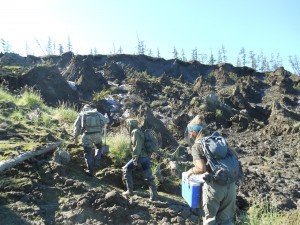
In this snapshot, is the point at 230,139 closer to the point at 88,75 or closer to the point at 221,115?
the point at 221,115

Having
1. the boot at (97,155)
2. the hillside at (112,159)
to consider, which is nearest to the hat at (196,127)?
the hillside at (112,159)

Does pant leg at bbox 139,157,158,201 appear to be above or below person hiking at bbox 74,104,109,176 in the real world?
below

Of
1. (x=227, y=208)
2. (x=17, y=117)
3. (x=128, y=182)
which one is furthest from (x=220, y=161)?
(x=17, y=117)

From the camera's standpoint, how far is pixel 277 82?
1467 inches

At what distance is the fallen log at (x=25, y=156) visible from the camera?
19.2 feet

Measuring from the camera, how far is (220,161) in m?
4.22

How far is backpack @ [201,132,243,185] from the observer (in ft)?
13.6

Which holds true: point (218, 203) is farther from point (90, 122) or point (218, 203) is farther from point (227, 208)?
point (90, 122)

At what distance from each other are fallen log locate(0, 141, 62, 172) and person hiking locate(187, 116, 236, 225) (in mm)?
2956

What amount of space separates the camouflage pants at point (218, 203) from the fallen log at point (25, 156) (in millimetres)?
3120

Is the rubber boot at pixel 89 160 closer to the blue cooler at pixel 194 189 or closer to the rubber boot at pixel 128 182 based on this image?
the rubber boot at pixel 128 182

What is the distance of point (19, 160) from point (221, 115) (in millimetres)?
18209

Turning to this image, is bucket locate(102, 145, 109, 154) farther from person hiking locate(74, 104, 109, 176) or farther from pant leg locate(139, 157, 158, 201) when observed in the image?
pant leg locate(139, 157, 158, 201)

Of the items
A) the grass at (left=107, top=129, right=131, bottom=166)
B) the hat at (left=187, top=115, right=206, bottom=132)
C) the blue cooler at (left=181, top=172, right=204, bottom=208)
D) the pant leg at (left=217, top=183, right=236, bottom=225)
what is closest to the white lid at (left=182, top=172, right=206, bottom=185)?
the blue cooler at (left=181, top=172, right=204, bottom=208)
